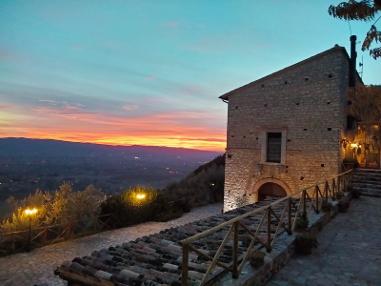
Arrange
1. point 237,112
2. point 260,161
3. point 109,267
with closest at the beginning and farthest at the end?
point 109,267 → point 260,161 → point 237,112

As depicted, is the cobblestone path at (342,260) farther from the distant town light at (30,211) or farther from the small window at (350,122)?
the distant town light at (30,211)

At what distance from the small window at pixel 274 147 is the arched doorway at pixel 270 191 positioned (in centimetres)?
129

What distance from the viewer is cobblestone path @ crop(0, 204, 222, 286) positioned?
842 cm

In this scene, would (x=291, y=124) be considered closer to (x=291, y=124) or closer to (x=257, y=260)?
(x=291, y=124)

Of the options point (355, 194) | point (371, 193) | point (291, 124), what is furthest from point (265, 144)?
point (371, 193)

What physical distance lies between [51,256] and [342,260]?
29.9ft

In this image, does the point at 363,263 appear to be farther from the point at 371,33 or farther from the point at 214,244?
the point at 371,33

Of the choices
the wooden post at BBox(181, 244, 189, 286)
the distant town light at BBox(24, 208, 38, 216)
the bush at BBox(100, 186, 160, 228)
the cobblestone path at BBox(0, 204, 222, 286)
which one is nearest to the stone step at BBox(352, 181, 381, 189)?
the cobblestone path at BBox(0, 204, 222, 286)

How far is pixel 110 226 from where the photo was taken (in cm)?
1464

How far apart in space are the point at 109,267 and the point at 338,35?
16.1 metres

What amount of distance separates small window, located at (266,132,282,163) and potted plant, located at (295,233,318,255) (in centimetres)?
930

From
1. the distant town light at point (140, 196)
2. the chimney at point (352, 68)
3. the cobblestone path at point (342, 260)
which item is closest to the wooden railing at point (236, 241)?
the cobblestone path at point (342, 260)

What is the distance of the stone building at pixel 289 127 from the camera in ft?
45.3

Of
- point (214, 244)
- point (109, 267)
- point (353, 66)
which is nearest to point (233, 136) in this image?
point (353, 66)
